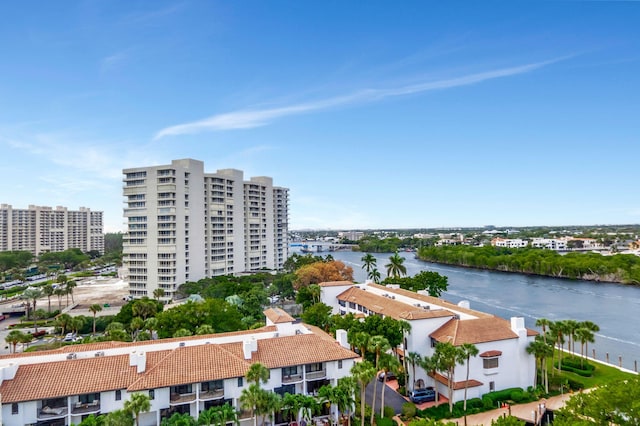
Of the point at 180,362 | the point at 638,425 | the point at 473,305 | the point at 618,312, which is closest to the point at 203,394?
the point at 180,362

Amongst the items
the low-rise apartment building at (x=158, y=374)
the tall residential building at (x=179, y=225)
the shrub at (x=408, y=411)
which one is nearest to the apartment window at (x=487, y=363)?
the shrub at (x=408, y=411)

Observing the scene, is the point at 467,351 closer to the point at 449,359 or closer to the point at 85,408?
the point at 449,359

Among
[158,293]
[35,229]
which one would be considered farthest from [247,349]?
[35,229]

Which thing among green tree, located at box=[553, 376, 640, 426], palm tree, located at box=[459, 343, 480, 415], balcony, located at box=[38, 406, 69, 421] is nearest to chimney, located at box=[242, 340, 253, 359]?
balcony, located at box=[38, 406, 69, 421]

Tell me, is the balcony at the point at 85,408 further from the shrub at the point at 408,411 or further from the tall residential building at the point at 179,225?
the tall residential building at the point at 179,225

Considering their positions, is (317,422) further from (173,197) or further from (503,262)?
(503,262)
